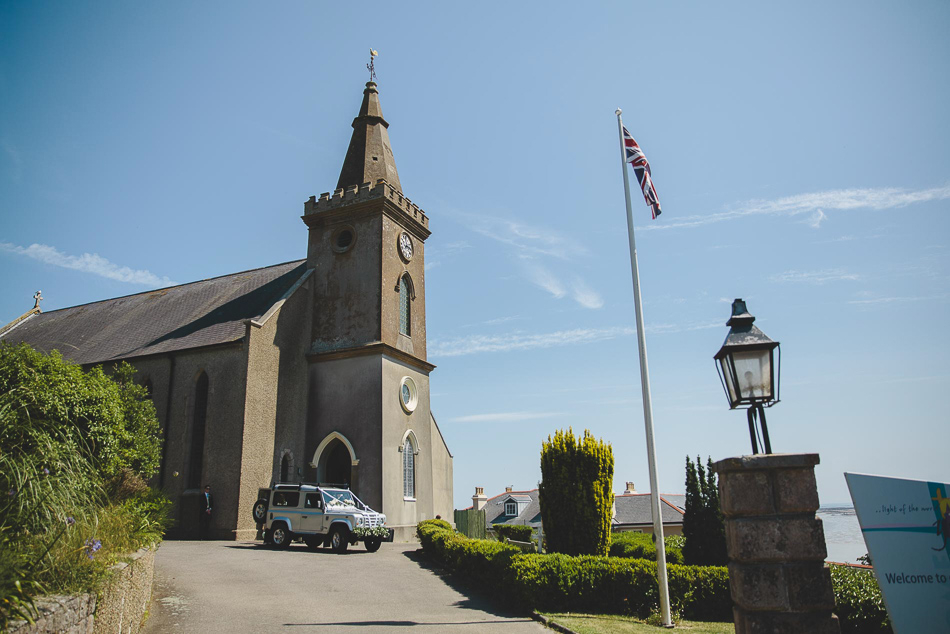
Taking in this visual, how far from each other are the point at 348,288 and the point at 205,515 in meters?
10.6

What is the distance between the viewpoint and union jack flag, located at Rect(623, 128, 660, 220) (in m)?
12.8

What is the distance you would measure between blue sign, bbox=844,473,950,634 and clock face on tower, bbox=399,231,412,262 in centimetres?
2321

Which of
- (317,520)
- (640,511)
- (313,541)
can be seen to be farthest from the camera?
(640,511)

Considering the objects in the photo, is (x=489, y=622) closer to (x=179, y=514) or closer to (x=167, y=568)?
(x=167, y=568)

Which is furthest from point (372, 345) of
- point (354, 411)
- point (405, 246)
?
point (405, 246)

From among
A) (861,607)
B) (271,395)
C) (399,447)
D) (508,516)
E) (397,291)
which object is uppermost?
(397,291)

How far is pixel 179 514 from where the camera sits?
22375mm

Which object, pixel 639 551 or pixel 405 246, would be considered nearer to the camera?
pixel 639 551

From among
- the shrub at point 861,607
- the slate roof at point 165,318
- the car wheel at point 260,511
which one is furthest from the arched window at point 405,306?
the shrub at point 861,607

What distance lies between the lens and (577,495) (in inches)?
551

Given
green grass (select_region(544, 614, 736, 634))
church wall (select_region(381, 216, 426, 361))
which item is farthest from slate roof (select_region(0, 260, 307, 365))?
green grass (select_region(544, 614, 736, 634))

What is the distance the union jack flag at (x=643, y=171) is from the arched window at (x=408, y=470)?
16034mm

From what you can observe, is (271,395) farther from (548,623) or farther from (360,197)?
(548,623)

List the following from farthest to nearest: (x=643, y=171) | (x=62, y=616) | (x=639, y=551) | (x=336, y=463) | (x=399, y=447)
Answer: (x=336, y=463) → (x=399, y=447) → (x=639, y=551) → (x=643, y=171) → (x=62, y=616)
